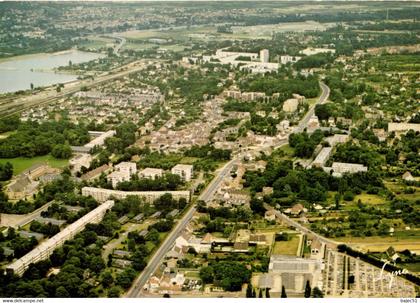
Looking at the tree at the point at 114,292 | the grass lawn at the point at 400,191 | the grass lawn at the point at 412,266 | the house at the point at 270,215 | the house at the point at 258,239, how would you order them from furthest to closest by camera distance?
the grass lawn at the point at 400,191 < the house at the point at 270,215 < the house at the point at 258,239 < the grass lawn at the point at 412,266 < the tree at the point at 114,292

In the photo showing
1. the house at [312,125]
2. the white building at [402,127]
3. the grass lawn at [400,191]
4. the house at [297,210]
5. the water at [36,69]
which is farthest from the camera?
the water at [36,69]

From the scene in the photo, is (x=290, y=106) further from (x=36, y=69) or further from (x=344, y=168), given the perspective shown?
(x=36, y=69)

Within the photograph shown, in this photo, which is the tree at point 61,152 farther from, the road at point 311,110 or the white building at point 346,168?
the white building at point 346,168

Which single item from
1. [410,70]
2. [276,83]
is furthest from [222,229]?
[410,70]

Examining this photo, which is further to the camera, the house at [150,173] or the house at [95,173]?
the house at [95,173]

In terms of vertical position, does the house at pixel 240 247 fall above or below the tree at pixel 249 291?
below

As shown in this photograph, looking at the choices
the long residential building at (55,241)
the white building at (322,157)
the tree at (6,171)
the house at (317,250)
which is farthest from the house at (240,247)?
the tree at (6,171)

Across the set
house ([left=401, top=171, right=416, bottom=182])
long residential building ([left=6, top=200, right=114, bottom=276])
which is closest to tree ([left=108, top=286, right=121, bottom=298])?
long residential building ([left=6, top=200, right=114, bottom=276])
